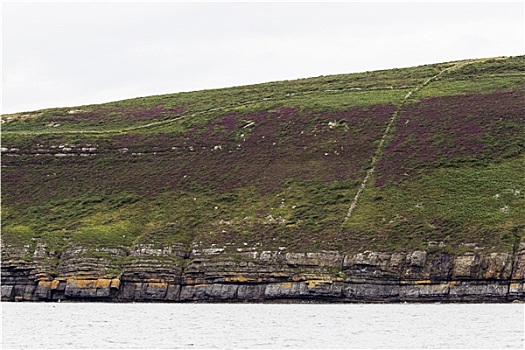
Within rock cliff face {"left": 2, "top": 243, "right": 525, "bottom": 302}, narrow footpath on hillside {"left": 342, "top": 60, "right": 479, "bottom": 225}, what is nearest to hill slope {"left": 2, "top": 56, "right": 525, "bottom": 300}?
rock cliff face {"left": 2, "top": 243, "right": 525, "bottom": 302}

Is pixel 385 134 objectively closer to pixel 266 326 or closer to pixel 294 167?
pixel 294 167

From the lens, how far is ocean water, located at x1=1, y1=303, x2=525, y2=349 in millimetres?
60031

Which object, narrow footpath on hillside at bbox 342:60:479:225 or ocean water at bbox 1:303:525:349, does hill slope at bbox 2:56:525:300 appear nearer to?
narrow footpath on hillside at bbox 342:60:479:225

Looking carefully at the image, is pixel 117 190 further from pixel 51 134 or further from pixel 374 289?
pixel 374 289

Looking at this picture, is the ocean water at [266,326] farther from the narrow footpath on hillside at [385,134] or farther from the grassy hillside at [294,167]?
the narrow footpath on hillside at [385,134]

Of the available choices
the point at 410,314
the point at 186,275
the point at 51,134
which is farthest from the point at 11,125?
the point at 410,314

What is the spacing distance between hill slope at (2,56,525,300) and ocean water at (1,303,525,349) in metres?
6.32

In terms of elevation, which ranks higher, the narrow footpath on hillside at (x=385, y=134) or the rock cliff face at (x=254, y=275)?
the narrow footpath on hillside at (x=385, y=134)

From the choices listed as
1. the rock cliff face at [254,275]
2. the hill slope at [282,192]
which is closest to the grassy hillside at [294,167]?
the hill slope at [282,192]

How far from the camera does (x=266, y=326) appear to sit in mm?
72312

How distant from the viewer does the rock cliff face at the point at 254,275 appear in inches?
3799

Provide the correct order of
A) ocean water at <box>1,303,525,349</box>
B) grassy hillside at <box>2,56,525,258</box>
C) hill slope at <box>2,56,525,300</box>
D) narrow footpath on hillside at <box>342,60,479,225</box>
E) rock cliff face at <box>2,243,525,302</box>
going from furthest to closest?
narrow footpath on hillside at <box>342,60,479,225</box> → grassy hillside at <box>2,56,525,258</box> → hill slope at <box>2,56,525,300</box> → rock cliff face at <box>2,243,525,302</box> → ocean water at <box>1,303,525,349</box>

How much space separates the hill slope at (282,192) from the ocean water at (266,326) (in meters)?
6.32

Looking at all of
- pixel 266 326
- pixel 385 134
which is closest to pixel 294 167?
pixel 385 134
